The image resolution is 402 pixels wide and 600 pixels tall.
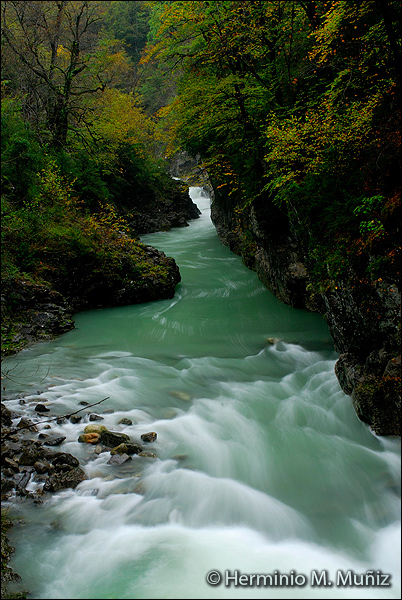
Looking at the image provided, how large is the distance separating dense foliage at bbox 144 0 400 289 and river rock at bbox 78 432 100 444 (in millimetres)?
4059

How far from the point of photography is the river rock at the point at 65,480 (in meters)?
4.12

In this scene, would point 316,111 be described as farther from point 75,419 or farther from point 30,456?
point 30,456

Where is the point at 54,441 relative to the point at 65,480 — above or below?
above

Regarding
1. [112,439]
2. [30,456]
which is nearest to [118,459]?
[112,439]

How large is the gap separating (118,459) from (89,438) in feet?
1.83

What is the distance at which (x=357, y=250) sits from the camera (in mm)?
5172

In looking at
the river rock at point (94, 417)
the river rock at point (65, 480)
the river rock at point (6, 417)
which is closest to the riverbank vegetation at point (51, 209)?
the river rock at point (6, 417)

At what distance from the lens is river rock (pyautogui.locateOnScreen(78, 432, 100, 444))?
489cm

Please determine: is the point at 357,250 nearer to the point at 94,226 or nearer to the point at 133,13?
the point at 94,226

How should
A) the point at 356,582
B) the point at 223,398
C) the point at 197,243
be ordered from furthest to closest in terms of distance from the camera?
1. the point at 197,243
2. the point at 223,398
3. the point at 356,582

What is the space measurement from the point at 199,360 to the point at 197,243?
14580mm

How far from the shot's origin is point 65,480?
4.21 meters

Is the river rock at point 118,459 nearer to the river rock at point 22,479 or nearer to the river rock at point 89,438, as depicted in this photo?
the river rock at point 89,438

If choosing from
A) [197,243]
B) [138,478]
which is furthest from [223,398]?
[197,243]
